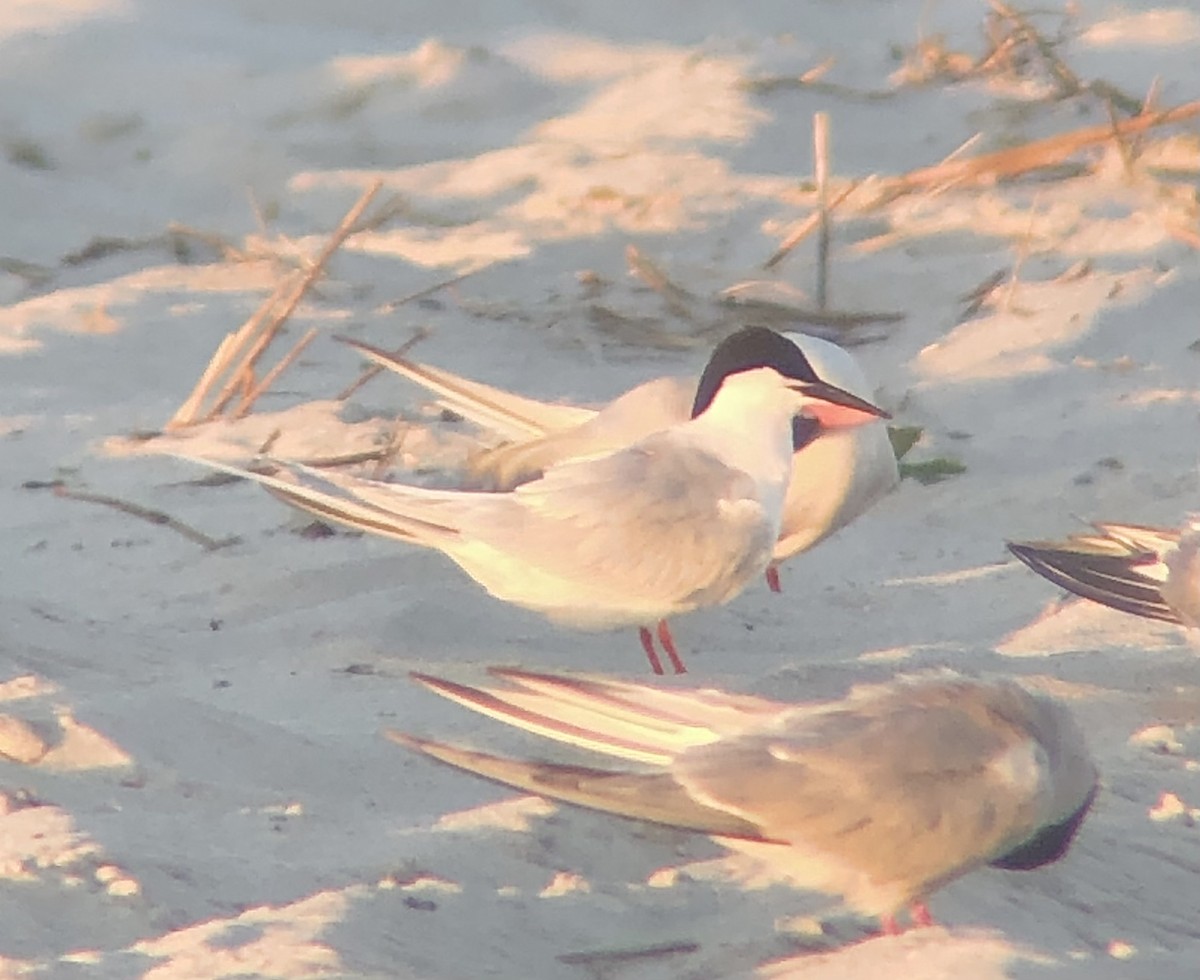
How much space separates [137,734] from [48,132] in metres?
3.67

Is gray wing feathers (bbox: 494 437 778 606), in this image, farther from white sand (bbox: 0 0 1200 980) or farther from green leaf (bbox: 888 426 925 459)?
green leaf (bbox: 888 426 925 459)

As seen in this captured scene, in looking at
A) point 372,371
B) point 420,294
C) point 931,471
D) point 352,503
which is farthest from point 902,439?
point 420,294

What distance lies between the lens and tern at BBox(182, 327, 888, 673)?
2918 millimetres

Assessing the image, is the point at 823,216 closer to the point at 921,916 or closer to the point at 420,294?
the point at 420,294

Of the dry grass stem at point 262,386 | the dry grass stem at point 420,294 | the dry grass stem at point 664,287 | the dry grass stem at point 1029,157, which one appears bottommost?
the dry grass stem at point 262,386

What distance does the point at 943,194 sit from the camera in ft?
16.8

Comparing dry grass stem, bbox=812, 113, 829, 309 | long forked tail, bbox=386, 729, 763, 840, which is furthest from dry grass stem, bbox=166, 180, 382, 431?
long forked tail, bbox=386, 729, 763, 840

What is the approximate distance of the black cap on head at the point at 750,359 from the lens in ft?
10.3

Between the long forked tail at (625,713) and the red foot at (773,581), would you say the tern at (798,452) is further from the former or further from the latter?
the long forked tail at (625,713)

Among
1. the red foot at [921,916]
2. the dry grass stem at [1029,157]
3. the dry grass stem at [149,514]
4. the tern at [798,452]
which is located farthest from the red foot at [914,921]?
the dry grass stem at [1029,157]

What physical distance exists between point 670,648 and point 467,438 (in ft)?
3.37

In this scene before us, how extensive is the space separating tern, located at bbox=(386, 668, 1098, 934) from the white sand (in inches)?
3.0

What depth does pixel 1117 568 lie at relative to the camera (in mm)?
3043

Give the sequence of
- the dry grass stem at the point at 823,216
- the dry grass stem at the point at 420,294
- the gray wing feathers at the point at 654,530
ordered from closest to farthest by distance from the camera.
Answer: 1. the gray wing feathers at the point at 654,530
2. the dry grass stem at the point at 823,216
3. the dry grass stem at the point at 420,294
